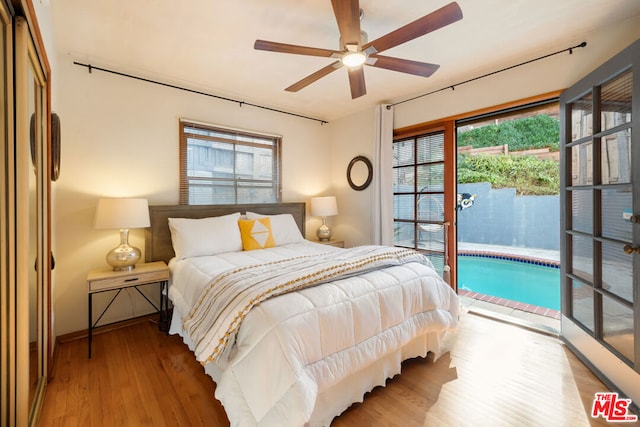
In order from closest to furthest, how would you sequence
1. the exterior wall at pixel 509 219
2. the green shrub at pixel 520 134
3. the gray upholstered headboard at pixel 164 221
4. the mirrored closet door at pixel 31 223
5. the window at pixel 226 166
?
the mirrored closet door at pixel 31 223 < the gray upholstered headboard at pixel 164 221 < the window at pixel 226 166 < the exterior wall at pixel 509 219 < the green shrub at pixel 520 134

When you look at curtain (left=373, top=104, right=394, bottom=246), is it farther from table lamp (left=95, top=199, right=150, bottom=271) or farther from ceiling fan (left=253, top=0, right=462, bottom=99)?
table lamp (left=95, top=199, right=150, bottom=271)

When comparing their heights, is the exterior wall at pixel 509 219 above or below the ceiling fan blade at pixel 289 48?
below

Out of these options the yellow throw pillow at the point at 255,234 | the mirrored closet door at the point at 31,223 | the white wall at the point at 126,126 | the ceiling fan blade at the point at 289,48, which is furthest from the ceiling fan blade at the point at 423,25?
the yellow throw pillow at the point at 255,234

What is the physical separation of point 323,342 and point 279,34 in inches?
88.4

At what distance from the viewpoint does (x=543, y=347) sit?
91.1 inches

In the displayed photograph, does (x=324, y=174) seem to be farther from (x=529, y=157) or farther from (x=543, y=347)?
(x=529, y=157)

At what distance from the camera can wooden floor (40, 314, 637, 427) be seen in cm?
158

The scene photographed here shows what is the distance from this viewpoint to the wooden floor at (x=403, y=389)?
1580 millimetres

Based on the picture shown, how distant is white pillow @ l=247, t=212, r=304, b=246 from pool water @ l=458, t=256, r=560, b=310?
294cm

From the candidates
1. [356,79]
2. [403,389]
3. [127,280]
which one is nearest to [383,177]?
[356,79]

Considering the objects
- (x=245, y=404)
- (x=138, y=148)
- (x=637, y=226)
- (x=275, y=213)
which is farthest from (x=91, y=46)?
(x=637, y=226)

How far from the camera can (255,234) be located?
3033 millimetres

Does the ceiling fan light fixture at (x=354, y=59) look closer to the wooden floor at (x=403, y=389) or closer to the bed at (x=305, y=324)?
the bed at (x=305, y=324)

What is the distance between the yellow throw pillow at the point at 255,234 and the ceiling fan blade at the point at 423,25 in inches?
78.4
